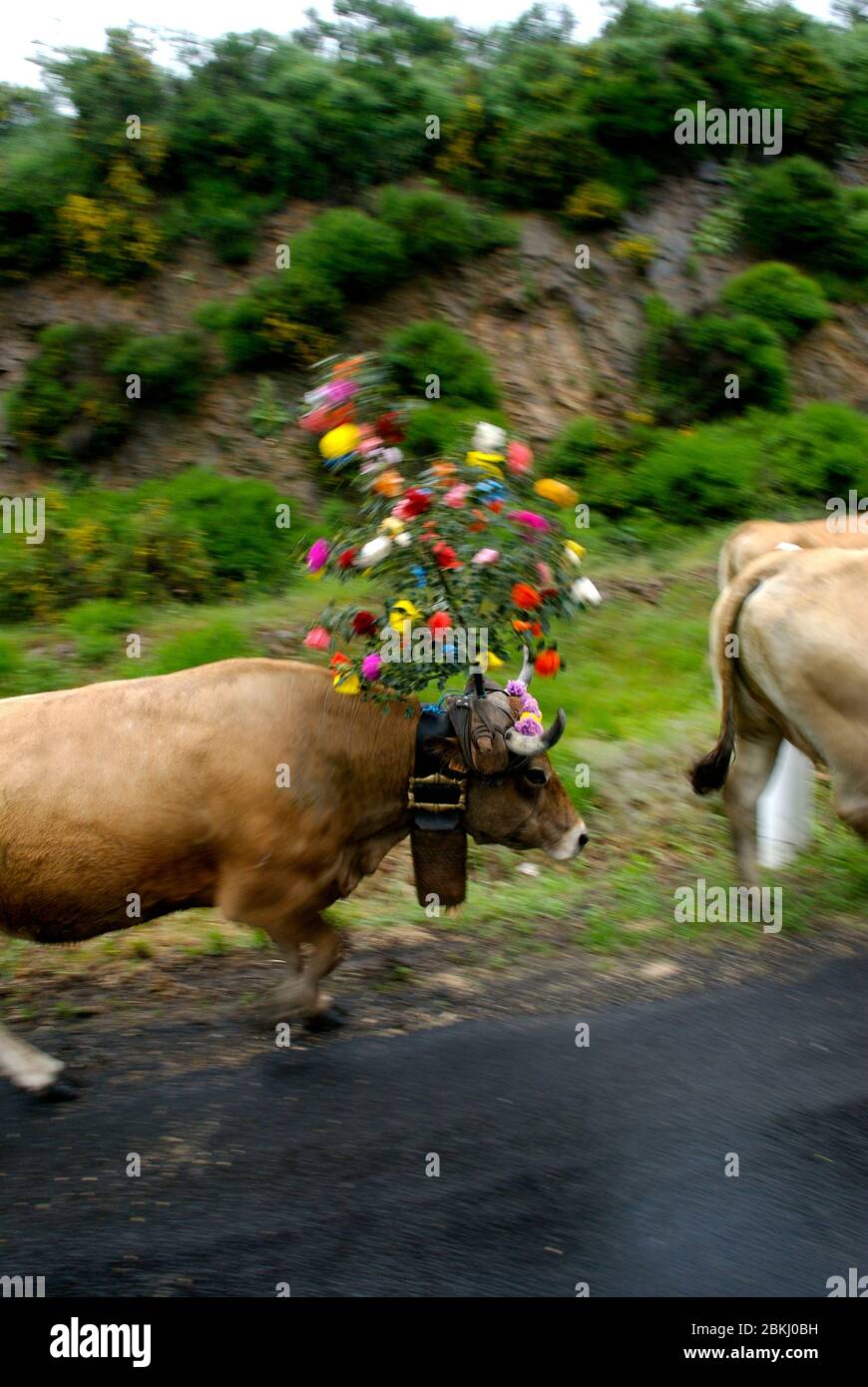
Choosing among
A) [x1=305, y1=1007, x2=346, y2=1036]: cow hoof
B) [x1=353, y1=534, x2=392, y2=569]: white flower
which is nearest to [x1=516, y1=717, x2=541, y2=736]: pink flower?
[x1=353, y1=534, x2=392, y2=569]: white flower

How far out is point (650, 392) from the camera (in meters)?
14.8

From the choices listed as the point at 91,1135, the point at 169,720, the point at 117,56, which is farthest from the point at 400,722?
the point at 117,56

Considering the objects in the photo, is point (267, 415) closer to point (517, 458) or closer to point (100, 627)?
point (100, 627)

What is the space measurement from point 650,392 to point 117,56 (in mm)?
7059

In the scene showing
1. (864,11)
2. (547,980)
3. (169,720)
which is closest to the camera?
(169,720)

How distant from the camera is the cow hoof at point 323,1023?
17.1 feet

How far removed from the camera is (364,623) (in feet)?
16.8

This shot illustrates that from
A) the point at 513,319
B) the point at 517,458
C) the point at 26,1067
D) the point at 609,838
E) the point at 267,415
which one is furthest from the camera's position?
the point at 513,319

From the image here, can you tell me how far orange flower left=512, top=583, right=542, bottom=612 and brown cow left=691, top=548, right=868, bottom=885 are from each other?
5.10 feet

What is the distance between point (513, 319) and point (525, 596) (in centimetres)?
1100

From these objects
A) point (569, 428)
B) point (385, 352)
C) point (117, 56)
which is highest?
point (117, 56)

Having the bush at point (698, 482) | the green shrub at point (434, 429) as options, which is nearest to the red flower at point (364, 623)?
the green shrub at point (434, 429)

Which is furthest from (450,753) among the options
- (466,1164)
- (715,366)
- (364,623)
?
(715,366)

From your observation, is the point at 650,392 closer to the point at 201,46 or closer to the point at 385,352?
the point at 385,352
